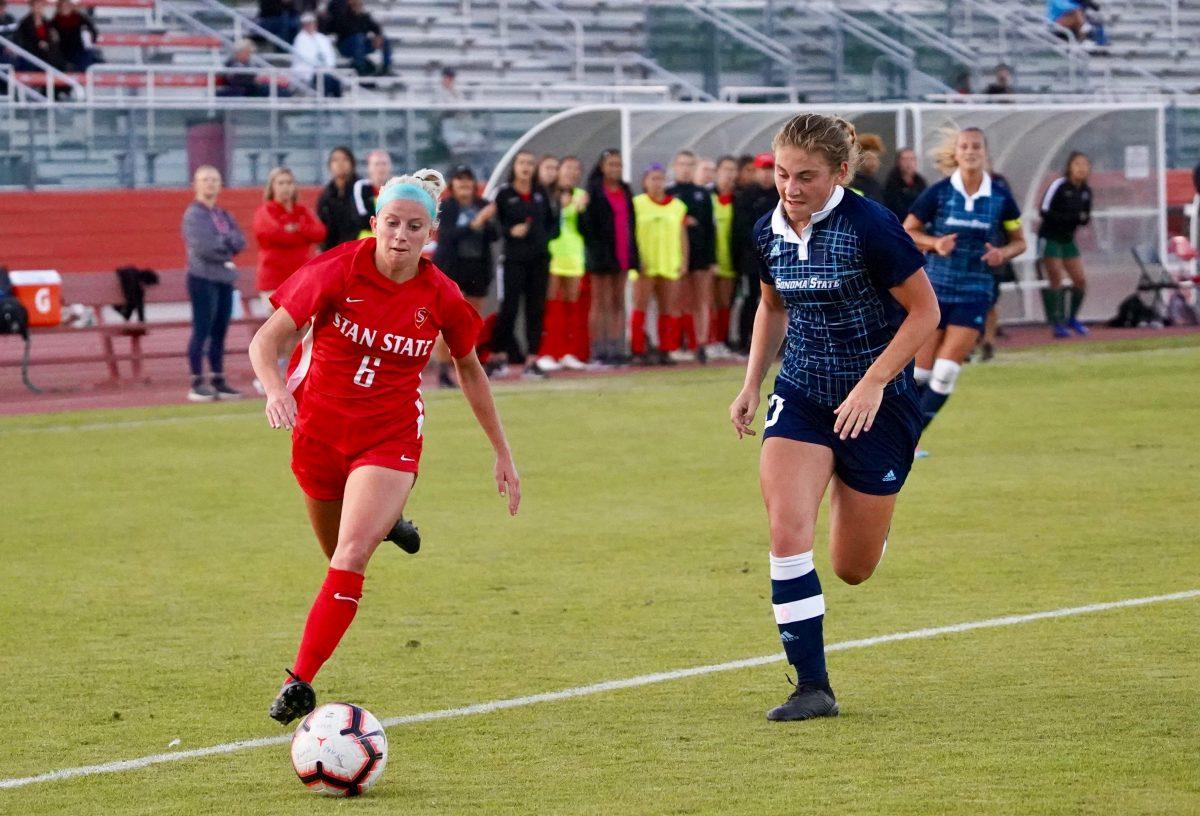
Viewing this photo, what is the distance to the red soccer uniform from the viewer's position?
5.92 m

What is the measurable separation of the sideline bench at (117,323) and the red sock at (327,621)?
1244 cm

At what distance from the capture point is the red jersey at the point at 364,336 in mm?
5918

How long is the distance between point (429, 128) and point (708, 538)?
49.5 ft

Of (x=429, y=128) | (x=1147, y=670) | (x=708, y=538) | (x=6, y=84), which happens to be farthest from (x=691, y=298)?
(x=1147, y=670)

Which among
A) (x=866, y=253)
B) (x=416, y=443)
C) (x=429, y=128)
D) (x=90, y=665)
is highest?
(x=429, y=128)

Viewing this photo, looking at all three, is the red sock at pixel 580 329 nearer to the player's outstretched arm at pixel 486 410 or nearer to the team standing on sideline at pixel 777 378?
the team standing on sideline at pixel 777 378

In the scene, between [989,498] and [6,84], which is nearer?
[989,498]

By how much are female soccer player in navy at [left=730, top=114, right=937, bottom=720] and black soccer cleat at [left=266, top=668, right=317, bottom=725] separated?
57.1 inches

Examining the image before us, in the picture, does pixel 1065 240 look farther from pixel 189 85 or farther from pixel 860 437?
pixel 860 437

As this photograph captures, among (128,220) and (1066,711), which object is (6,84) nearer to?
(128,220)

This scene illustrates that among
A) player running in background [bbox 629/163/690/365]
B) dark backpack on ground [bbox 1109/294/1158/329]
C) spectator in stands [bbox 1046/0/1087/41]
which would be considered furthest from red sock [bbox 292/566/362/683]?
spectator in stands [bbox 1046/0/1087/41]

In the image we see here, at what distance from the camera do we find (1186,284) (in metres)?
22.3

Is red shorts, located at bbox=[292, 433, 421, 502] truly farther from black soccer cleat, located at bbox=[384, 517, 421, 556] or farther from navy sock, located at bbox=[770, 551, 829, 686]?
navy sock, located at bbox=[770, 551, 829, 686]

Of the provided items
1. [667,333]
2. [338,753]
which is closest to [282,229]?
[667,333]
